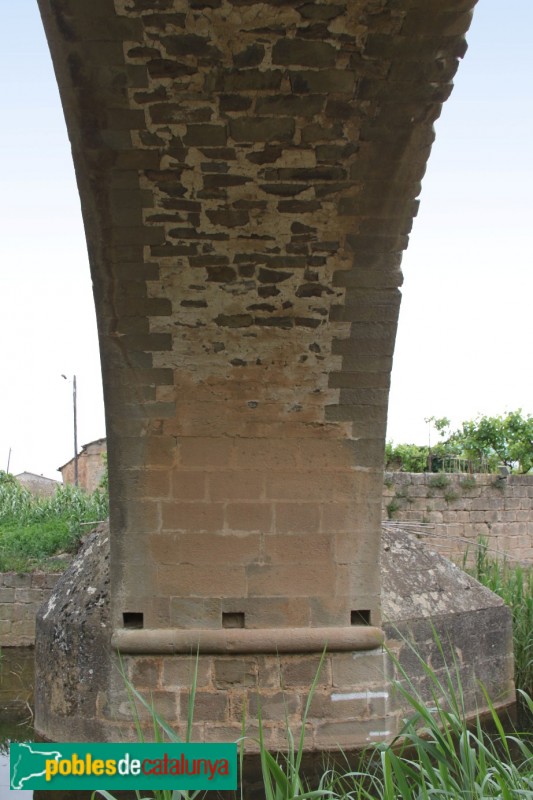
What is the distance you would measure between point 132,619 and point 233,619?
0.56 metres

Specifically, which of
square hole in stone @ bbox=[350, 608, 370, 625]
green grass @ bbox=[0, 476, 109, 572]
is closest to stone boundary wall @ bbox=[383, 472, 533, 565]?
green grass @ bbox=[0, 476, 109, 572]

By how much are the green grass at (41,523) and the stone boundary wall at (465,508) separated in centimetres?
382

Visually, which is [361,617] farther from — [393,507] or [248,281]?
[393,507]

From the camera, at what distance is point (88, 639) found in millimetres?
4664

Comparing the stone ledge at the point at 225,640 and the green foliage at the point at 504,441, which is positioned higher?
the green foliage at the point at 504,441

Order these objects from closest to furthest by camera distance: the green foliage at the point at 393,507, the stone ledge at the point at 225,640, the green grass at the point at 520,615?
the stone ledge at the point at 225,640, the green grass at the point at 520,615, the green foliage at the point at 393,507

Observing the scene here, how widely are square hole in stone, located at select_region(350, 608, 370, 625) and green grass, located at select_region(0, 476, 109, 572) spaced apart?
18.9ft

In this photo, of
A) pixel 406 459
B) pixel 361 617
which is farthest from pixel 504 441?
pixel 361 617

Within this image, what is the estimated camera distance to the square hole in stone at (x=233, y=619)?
4602mm

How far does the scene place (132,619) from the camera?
464 centimetres

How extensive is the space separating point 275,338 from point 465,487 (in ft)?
24.9

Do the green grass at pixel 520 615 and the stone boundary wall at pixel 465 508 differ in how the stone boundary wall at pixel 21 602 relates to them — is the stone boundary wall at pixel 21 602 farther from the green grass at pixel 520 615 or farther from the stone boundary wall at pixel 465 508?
the green grass at pixel 520 615

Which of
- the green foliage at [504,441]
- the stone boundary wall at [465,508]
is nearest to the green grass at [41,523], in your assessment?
the stone boundary wall at [465,508]

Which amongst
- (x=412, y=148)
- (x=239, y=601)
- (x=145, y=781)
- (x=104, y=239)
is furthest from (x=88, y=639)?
(x=412, y=148)
